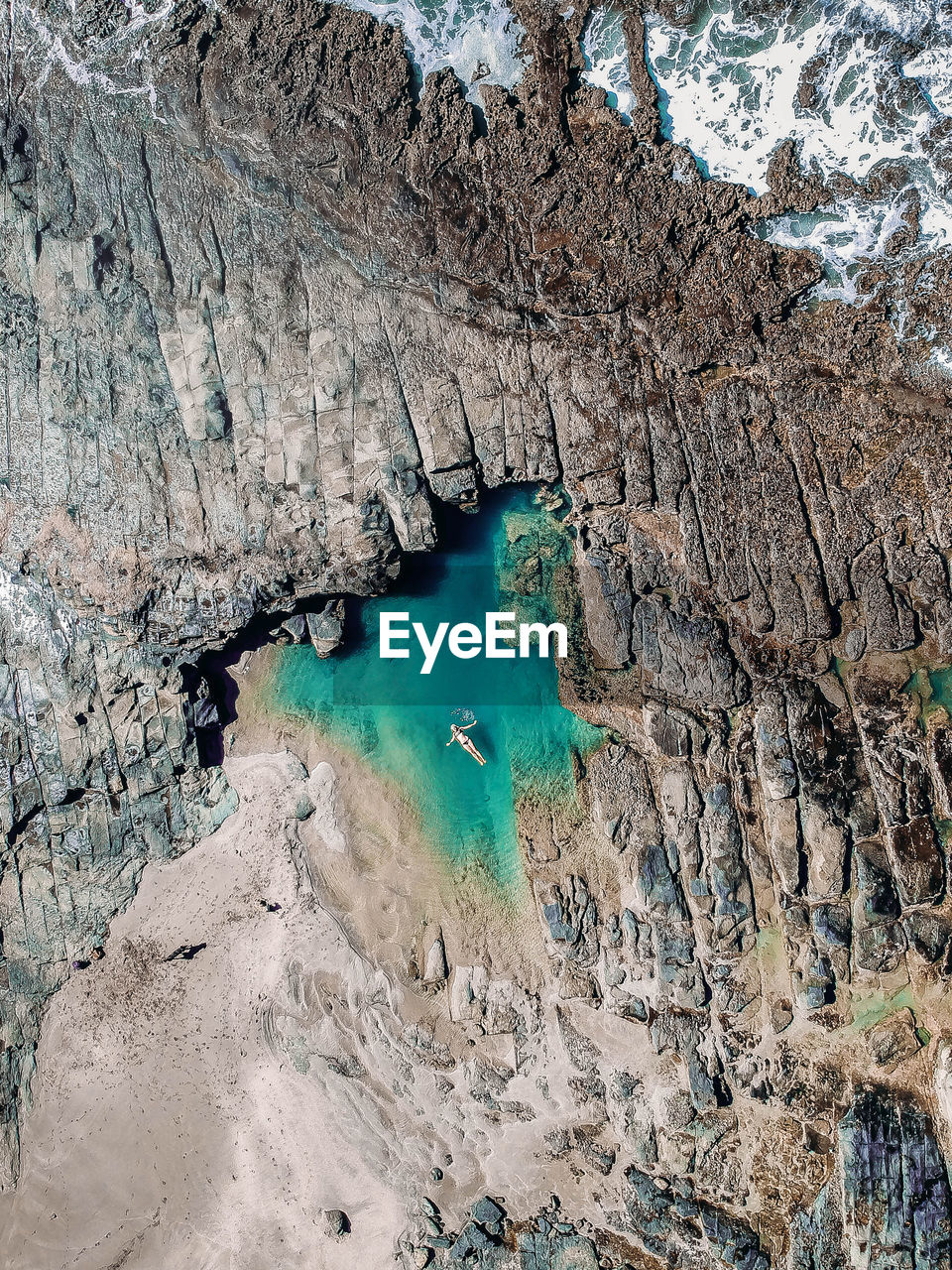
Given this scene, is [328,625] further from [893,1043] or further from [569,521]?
[893,1043]

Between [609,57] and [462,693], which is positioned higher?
[609,57]

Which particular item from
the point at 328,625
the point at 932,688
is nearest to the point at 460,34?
the point at 328,625

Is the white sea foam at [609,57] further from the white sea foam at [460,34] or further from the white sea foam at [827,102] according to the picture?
the white sea foam at [460,34]

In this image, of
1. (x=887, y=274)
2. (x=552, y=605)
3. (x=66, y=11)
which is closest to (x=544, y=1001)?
(x=552, y=605)

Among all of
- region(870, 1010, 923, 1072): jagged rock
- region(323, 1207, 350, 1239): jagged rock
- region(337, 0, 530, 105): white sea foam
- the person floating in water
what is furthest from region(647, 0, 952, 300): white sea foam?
region(323, 1207, 350, 1239): jagged rock

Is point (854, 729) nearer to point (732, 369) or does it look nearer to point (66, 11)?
point (732, 369)

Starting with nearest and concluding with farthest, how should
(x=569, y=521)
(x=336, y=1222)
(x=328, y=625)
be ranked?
1. (x=336, y=1222)
2. (x=328, y=625)
3. (x=569, y=521)
